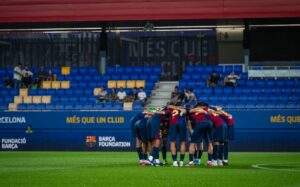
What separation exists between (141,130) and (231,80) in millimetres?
14752

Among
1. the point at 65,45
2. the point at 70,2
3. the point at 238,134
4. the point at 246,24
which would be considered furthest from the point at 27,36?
the point at 238,134

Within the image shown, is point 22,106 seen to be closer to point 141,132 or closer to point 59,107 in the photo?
point 59,107

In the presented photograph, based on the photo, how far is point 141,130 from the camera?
23.1 meters

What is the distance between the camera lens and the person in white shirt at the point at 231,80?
1457 inches

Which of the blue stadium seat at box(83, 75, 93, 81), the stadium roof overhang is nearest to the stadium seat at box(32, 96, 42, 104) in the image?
the blue stadium seat at box(83, 75, 93, 81)

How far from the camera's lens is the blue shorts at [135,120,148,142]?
75.4 feet

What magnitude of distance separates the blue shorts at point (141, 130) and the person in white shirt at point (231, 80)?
14462 millimetres

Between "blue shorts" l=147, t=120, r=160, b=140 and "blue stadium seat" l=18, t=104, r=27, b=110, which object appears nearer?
"blue shorts" l=147, t=120, r=160, b=140

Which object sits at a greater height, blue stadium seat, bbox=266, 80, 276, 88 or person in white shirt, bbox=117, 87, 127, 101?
blue stadium seat, bbox=266, 80, 276, 88

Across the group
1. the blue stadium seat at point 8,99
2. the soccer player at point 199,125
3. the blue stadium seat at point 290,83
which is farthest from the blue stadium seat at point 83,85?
the soccer player at point 199,125

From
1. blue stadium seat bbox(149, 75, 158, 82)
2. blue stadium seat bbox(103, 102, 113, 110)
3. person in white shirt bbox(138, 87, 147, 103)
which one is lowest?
blue stadium seat bbox(103, 102, 113, 110)

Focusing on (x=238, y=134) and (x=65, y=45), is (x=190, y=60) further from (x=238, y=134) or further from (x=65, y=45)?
(x=238, y=134)

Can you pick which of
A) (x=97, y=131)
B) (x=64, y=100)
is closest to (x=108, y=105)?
(x=97, y=131)

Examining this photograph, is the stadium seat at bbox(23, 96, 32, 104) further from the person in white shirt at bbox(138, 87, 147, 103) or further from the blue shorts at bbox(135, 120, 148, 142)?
the blue shorts at bbox(135, 120, 148, 142)
